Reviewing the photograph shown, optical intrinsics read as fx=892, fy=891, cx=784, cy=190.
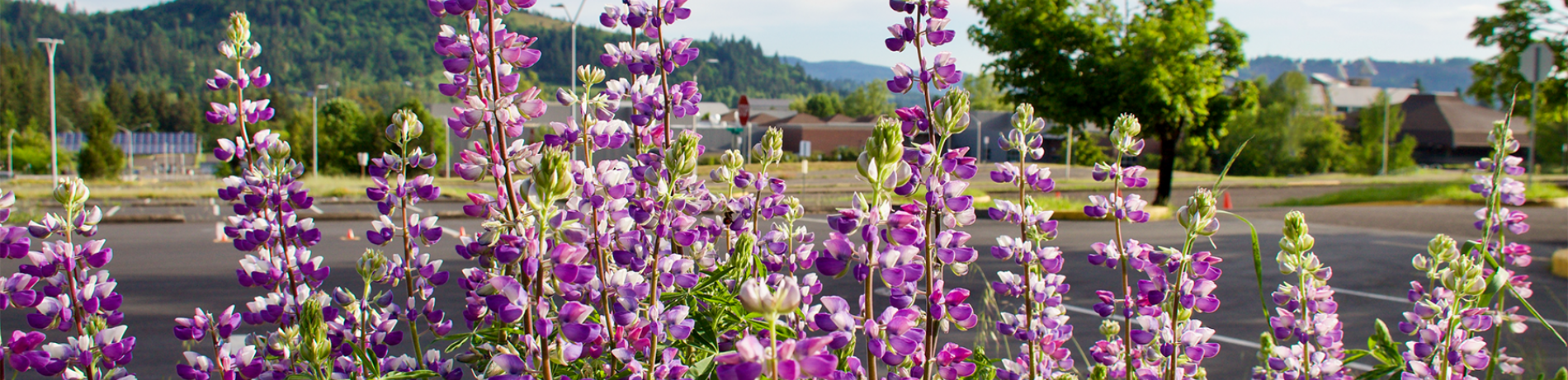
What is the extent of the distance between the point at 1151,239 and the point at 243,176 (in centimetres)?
1263

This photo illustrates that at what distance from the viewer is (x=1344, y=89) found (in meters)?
151

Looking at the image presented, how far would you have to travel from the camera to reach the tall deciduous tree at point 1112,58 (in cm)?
1855

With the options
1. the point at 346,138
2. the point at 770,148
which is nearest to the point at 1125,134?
the point at 770,148

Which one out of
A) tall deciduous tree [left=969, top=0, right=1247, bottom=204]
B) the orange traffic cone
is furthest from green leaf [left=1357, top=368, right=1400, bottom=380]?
tall deciduous tree [left=969, top=0, right=1247, bottom=204]

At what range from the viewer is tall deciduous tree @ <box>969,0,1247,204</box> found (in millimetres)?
18547

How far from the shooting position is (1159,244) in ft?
31.5

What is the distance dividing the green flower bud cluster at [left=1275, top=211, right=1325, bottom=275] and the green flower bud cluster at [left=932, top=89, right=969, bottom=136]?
2.40 ft

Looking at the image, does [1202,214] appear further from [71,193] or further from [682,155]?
[71,193]

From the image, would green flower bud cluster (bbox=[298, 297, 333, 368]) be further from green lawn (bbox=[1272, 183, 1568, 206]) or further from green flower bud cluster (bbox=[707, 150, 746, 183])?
green lawn (bbox=[1272, 183, 1568, 206])

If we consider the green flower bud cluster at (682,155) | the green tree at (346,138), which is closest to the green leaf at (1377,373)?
the green flower bud cluster at (682,155)

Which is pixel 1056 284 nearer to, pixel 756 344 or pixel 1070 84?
pixel 756 344

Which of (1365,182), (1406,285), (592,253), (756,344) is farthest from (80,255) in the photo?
(1365,182)

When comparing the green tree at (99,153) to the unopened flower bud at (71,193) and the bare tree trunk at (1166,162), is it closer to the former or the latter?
the bare tree trunk at (1166,162)

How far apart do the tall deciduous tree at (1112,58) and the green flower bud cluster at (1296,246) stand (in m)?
17.7
